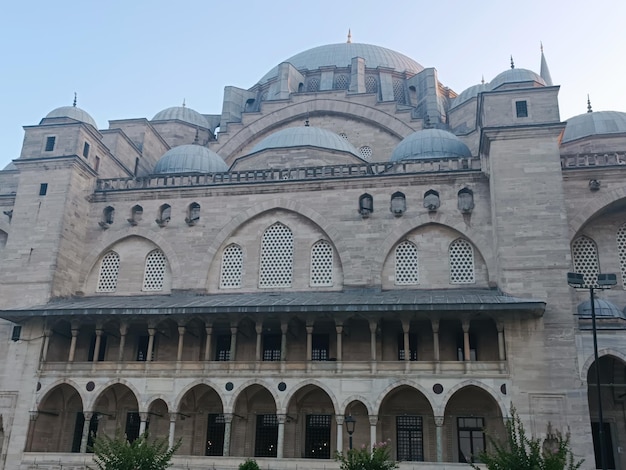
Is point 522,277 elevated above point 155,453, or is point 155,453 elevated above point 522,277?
point 522,277

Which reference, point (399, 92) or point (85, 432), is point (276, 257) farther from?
point (399, 92)

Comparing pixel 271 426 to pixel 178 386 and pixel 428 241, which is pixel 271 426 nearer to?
pixel 178 386

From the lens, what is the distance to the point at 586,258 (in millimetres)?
24891

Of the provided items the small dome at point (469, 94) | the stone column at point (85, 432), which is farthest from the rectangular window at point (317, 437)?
the small dome at point (469, 94)

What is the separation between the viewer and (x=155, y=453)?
16953 mm

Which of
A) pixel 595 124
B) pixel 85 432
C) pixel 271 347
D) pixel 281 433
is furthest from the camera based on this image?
pixel 595 124

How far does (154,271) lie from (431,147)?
13.1m

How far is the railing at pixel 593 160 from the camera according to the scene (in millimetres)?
24828

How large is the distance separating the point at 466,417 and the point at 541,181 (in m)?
9.02

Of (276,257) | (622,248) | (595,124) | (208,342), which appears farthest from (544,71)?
(208,342)

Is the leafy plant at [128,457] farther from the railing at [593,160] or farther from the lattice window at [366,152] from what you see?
the lattice window at [366,152]

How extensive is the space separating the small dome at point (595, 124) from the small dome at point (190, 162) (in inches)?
666

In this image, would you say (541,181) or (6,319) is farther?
(6,319)

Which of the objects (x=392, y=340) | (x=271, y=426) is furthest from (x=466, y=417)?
(x=271, y=426)
